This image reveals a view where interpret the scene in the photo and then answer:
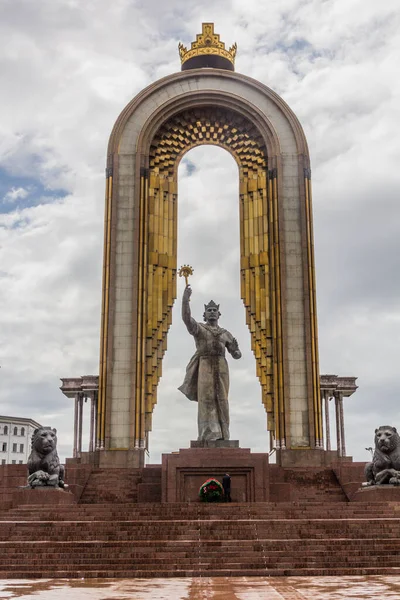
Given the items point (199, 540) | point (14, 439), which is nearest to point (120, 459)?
point (199, 540)

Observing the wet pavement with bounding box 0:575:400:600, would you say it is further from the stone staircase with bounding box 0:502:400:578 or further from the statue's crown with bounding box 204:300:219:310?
the statue's crown with bounding box 204:300:219:310

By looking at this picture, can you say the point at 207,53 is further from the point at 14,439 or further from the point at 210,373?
the point at 14,439

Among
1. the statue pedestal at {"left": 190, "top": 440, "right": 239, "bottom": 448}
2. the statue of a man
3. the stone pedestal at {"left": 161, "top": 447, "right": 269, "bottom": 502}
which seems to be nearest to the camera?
the stone pedestal at {"left": 161, "top": 447, "right": 269, "bottom": 502}

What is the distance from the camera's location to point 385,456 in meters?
14.2

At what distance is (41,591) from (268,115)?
19.4m

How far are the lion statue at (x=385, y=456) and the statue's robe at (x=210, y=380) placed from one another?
3.74 metres

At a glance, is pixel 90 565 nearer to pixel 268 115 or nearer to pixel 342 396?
pixel 268 115

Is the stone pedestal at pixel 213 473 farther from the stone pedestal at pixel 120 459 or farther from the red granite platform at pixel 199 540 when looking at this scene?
the stone pedestal at pixel 120 459

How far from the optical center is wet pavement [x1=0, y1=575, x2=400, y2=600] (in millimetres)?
6566

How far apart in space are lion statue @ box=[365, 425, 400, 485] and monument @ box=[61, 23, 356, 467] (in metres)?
6.39

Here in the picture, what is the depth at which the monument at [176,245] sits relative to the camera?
69.8ft

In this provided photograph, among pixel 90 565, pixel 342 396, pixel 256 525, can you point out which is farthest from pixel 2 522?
pixel 342 396

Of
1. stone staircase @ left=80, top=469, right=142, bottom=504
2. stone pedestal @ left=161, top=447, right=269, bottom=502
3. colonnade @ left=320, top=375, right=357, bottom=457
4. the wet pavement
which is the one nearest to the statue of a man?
stone pedestal @ left=161, top=447, right=269, bottom=502

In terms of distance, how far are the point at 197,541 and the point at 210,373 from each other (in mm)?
7355
